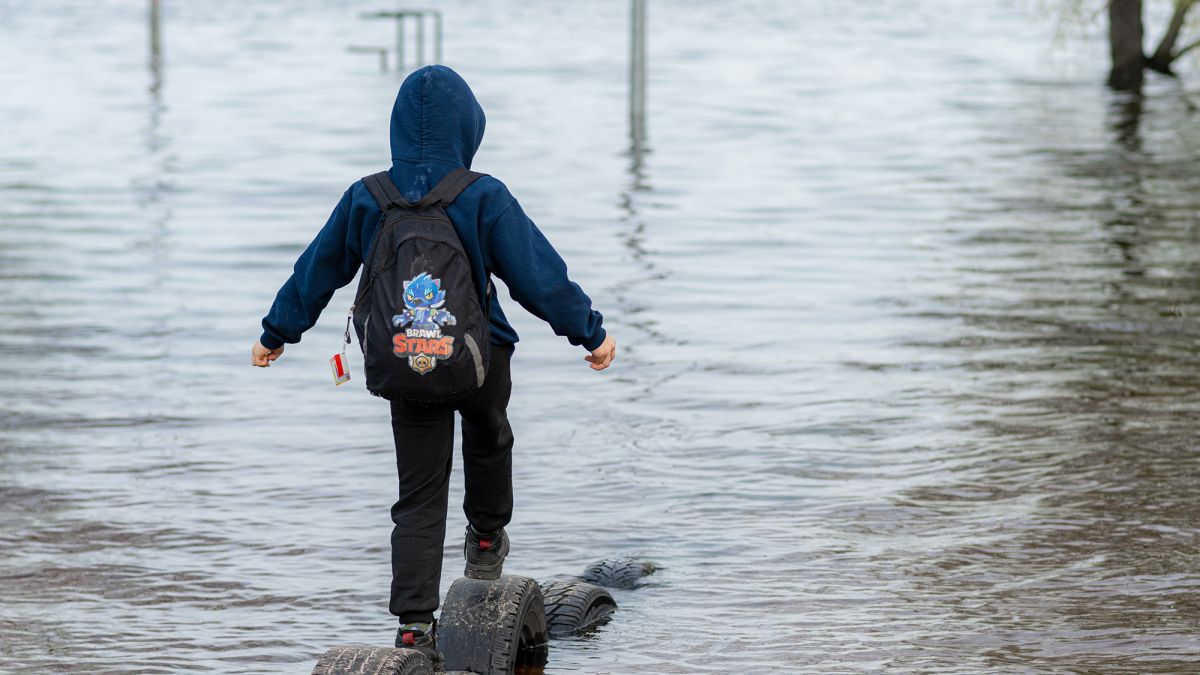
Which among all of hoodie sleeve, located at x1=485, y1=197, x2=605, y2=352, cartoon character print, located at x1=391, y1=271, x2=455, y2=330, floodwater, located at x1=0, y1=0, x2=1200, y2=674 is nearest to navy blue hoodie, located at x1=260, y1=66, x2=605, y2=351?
hoodie sleeve, located at x1=485, y1=197, x2=605, y2=352

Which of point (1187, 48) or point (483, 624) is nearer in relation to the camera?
point (483, 624)

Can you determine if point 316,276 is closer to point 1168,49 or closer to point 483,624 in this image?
point 483,624

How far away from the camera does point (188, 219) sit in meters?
15.2

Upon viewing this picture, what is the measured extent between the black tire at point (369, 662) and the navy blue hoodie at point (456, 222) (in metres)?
0.86

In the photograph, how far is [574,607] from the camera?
5.75 m

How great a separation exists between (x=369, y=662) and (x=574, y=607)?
113 centimetres

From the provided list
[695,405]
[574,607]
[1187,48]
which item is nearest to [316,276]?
[574,607]

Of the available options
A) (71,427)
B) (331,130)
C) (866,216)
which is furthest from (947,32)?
(71,427)

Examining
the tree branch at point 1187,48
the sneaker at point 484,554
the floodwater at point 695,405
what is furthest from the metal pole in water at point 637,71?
the sneaker at point 484,554

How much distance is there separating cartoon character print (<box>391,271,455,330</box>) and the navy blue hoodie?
177 mm

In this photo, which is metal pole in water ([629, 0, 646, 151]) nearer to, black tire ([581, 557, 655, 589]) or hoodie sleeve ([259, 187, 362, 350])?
black tire ([581, 557, 655, 589])

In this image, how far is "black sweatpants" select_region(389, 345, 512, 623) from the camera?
4.98 meters

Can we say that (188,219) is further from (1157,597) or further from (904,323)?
(1157,597)

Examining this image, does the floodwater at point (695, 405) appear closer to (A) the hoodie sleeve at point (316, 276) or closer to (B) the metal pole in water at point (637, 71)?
(B) the metal pole in water at point (637, 71)
